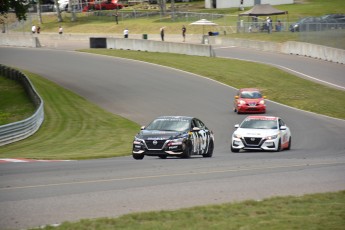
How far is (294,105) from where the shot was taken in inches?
1902

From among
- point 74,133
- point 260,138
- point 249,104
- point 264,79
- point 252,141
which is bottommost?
point 264,79

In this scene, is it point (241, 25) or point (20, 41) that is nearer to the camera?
point (241, 25)

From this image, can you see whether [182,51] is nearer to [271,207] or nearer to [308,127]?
[308,127]

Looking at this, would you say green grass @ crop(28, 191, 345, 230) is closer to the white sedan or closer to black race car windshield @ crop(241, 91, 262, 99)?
the white sedan

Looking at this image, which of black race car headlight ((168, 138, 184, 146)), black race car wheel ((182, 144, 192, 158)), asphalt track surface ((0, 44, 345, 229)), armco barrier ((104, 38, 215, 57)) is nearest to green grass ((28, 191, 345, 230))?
asphalt track surface ((0, 44, 345, 229))

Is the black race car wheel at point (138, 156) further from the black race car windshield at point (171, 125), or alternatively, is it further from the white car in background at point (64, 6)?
the white car in background at point (64, 6)

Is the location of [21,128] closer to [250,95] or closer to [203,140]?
[203,140]

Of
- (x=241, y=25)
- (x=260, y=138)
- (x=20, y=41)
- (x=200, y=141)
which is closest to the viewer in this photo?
(x=200, y=141)

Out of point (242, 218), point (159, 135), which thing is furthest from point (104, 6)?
point (242, 218)

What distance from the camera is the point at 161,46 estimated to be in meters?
76.4

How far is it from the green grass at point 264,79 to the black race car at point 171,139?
68.1ft

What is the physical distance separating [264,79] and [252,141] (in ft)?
99.4

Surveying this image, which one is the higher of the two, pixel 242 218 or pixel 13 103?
pixel 242 218

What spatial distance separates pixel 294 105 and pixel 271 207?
35788mm
